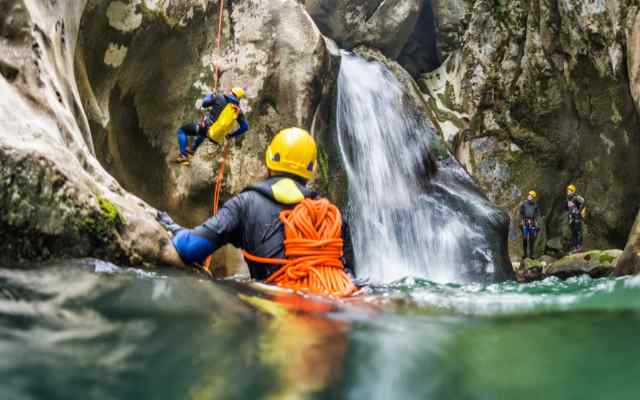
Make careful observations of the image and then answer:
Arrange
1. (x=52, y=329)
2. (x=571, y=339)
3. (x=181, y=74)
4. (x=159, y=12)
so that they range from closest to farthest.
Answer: (x=52, y=329)
(x=571, y=339)
(x=159, y=12)
(x=181, y=74)

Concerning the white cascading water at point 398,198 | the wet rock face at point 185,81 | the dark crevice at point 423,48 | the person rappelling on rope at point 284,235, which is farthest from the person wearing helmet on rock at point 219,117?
the dark crevice at point 423,48

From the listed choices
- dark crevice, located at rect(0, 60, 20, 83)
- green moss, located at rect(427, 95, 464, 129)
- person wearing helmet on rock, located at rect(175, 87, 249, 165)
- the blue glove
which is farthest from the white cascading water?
dark crevice, located at rect(0, 60, 20, 83)

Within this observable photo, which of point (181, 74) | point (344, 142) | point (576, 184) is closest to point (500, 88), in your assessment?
point (576, 184)

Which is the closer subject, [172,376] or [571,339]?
[172,376]

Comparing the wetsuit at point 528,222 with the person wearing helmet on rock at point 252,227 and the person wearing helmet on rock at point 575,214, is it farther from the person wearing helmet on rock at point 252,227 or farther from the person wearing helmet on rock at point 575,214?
the person wearing helmet on rock at point 252,227

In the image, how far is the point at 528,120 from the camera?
1730cm

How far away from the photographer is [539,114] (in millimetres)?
17016

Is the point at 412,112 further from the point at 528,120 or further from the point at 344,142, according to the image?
the point at 528,120

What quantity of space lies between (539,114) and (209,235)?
602 inches

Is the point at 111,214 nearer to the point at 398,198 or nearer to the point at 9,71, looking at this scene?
the point at 9,71

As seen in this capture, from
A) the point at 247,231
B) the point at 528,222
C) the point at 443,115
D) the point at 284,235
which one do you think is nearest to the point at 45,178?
the point at 247,231

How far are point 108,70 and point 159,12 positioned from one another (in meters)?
1.40

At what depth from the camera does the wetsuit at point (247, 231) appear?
13.0 ft

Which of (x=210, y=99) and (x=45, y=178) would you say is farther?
(x=210, y=99)
